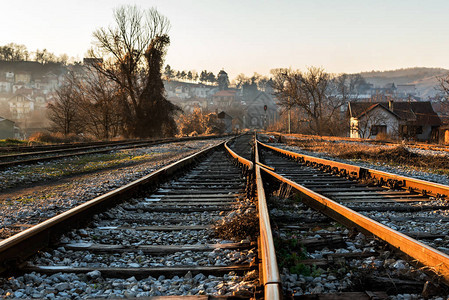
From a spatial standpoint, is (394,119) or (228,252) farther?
(394,119)

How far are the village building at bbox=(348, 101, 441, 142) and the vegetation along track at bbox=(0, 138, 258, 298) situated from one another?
45.1 metres

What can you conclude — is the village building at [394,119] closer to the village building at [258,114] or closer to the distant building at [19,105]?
the village building at [258,114]

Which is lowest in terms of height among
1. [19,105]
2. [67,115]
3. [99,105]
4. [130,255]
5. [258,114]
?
[130,255]

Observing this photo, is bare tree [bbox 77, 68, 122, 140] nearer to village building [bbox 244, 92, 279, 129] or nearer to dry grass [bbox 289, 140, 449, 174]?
dry grass [bbox 289, 140, 449, 174]

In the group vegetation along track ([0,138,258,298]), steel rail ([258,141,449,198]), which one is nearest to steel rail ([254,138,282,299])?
vegetation along track ([0,138,258,298])

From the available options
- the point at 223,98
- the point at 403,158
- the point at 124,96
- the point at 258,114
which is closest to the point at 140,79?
the point at 124,96

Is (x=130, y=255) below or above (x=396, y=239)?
below

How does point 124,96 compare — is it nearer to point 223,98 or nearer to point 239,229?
point 239,229

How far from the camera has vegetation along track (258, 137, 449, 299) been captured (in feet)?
7.10

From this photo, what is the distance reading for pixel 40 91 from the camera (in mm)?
138000

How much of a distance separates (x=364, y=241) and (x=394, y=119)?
54.8 m

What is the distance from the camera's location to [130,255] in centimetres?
297

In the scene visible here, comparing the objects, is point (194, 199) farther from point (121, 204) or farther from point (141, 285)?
point (141, 285)

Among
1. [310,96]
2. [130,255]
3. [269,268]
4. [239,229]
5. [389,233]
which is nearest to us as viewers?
[269,268]
